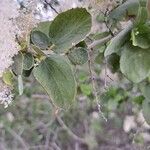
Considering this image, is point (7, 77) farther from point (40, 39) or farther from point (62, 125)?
point (62, 125)

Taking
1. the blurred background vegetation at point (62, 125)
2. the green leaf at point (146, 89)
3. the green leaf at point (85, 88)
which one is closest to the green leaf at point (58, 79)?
the green leaf at point (146, 89)

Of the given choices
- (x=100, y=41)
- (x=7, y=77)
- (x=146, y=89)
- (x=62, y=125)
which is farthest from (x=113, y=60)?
(x=62, y=125)

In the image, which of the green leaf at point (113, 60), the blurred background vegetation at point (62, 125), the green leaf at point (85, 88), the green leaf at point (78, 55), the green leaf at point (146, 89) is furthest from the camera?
the blurred background vegetation at point (62, 125)

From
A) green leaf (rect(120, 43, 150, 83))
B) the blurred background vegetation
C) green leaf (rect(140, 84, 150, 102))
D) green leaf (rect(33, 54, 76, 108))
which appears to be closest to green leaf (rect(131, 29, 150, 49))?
green leaf (rect(120, 43, 150, 83))

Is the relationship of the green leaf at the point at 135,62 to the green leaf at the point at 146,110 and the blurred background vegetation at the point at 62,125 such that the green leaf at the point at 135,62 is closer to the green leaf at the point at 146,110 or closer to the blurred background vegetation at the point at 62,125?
the green leaf at the point at 146,110

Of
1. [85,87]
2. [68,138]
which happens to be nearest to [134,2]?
[85,87]

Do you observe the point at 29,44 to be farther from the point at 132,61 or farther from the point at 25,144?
the point at 25,144
